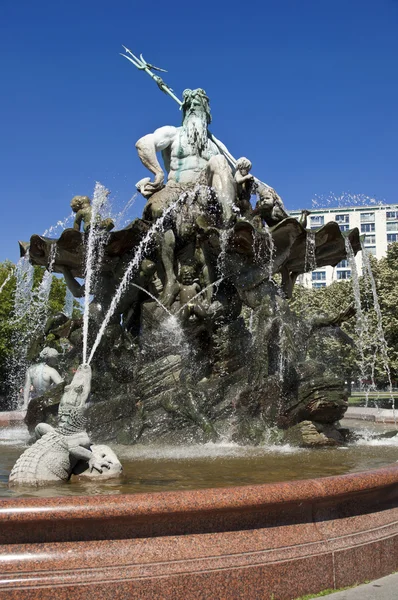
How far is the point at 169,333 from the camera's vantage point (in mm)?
10031

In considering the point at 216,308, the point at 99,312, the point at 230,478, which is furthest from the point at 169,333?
the point at 230,478

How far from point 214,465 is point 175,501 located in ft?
9.25

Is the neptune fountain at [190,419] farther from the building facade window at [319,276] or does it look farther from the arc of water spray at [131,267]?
the building facade window at [319,276]

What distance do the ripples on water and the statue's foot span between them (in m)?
2.79

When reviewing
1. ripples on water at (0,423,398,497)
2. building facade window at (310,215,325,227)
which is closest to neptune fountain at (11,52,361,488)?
ripples on water at (0,423,398,497)

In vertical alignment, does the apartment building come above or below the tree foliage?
above

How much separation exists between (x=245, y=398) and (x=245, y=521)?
506 cm

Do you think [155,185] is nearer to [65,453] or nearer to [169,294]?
[169,294]

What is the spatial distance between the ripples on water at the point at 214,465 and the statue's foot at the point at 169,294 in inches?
110

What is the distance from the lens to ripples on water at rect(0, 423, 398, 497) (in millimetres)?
5102

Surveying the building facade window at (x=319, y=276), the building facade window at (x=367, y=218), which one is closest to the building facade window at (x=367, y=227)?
the building facade window at (x=367, y=218)

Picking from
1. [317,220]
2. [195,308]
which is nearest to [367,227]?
[317,220]

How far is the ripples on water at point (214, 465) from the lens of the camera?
510cm

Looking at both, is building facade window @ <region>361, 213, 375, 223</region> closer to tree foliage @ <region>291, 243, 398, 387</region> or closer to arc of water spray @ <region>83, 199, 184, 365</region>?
tree foliage @ <region>291, 243, 398, 387</region>
